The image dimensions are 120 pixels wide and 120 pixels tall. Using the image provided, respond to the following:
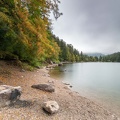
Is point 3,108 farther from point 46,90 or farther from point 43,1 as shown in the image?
point 43,1

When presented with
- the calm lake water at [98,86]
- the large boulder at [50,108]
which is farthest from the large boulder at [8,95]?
the calm lake water at [98,86]

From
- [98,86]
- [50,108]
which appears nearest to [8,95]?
[50,108]

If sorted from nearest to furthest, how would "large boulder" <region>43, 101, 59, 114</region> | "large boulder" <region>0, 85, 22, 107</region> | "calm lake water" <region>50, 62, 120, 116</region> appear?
"large boulder" <region>0, 85, 22, 107</region>, "large boulder" <region>43, 101, 59, 114</region>, "calm lake water" <region>50, 62, 120, 116</region>

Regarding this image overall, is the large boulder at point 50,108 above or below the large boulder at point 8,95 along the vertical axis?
below

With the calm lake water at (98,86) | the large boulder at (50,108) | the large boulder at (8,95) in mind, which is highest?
the large boulder at (8,95)

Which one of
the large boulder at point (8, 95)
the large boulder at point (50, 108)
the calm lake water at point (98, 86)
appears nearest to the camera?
the large boulder at point (8, 95)

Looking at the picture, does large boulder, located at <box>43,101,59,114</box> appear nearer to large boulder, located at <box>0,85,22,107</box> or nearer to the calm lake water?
large boulder, located at <box>0,85,22,107</box>

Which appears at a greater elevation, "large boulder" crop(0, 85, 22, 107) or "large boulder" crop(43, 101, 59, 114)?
"large boulder" crop(0, 85, 22, 107)

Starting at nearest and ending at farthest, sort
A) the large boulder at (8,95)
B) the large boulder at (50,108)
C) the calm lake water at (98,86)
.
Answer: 1. the large boulder at (8,95)
2. the large boulder at (50,108)
3. the calm lake water at (98,86)

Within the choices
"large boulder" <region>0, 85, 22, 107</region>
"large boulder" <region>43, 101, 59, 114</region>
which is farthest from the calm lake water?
"large boulder" <region>0, 85, 22, 107</region>

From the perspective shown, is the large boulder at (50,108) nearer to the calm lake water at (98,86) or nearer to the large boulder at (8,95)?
the large boulder at (8,95)

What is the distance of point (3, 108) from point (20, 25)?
15.8 feet

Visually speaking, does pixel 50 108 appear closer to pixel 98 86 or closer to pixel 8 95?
pixel 8 95

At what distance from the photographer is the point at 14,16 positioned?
26.5ft
